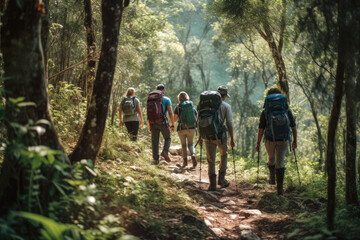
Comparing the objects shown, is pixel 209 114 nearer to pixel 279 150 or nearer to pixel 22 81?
pixel 279 150

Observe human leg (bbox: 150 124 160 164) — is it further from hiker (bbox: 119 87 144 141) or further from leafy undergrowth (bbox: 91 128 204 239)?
leafy undergrowth (bbox: 91 128 204 239)

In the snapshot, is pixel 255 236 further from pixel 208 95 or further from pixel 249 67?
pixel 249 67

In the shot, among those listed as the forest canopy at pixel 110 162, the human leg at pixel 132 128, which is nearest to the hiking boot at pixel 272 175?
the forest canopy at pixel 110 162

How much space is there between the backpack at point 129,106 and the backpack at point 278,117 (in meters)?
4.37

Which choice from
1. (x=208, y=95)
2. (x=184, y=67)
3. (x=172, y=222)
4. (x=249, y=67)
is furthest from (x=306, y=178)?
(x=184, y=67)

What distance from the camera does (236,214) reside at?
5.63 m

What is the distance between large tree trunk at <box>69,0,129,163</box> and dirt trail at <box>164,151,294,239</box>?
6.91ft

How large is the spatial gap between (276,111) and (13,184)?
4.89 metres

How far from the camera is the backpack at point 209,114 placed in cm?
677

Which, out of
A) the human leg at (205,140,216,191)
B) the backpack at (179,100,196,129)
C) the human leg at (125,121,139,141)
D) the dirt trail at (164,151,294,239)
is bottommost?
the dirt trail at (164,151,294,239)

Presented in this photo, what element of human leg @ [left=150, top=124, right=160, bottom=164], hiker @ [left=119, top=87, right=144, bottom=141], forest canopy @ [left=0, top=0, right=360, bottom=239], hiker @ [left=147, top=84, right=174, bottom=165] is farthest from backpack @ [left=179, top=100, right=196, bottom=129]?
hiker @ [left=119, top=87, right=144, bottom=141]

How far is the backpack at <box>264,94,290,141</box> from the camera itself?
6.33m

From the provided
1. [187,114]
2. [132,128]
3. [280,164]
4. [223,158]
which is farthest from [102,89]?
[132,128]

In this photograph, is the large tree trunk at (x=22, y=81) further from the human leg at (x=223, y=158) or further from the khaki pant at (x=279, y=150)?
the khaki pant at (x=279, y=150)
